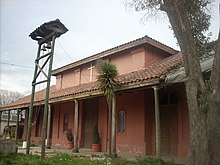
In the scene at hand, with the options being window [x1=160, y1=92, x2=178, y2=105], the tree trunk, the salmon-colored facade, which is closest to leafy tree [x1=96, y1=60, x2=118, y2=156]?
the salmon-colored facade

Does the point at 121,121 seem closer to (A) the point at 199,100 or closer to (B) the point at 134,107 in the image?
(B) the point at 134,107

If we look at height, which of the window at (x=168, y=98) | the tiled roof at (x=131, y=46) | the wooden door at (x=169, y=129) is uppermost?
the tiled roof at (x=131, y=46)

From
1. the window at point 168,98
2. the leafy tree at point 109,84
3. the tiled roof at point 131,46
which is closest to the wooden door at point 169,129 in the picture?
the window at point 168,98

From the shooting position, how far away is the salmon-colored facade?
11.6 metres

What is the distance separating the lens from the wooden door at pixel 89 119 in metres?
16.4

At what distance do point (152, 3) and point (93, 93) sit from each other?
5.29 meters

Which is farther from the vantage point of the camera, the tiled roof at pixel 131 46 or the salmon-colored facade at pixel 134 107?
the tiled roof at pixel 131 46

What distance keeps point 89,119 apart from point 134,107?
432 centimetres

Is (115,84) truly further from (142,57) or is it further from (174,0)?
(174,0)

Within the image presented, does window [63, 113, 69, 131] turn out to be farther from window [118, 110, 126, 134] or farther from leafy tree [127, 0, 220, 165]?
leafy tree [127, 0, 220, 165]

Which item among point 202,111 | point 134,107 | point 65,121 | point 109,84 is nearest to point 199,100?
point 202,111

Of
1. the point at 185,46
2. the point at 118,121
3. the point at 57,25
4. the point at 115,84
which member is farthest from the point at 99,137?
the point at 185,46

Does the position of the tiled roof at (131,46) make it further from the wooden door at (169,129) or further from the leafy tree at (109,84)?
the wooden door at (169,129)

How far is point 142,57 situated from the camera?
14.3 metres
